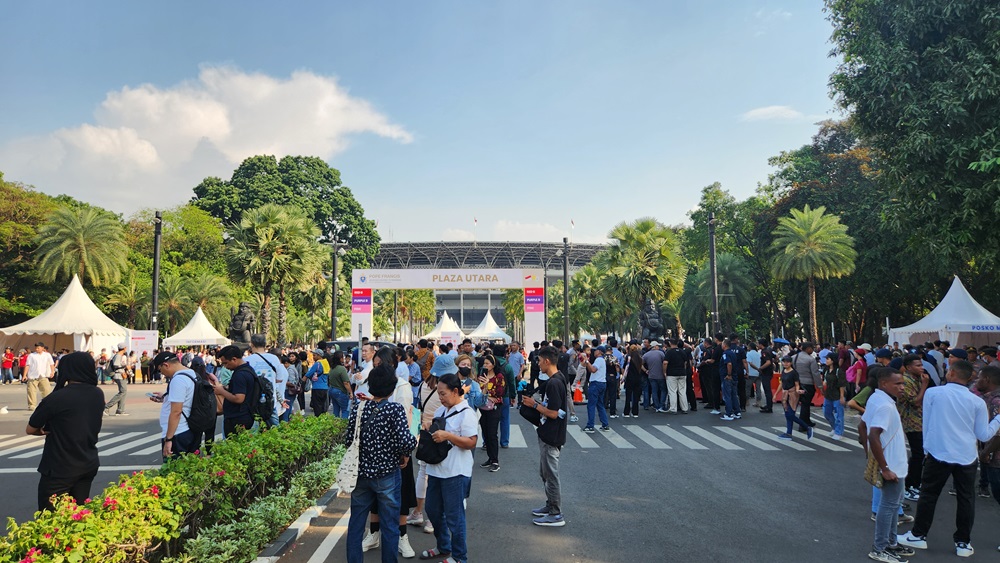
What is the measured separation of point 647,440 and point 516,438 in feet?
8.30

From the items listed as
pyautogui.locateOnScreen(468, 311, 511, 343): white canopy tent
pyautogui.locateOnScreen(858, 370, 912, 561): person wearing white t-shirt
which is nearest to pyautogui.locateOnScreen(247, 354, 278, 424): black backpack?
pyautogui.locateOnScreen(858, 370, 912, 561): person wearing white t-shirt

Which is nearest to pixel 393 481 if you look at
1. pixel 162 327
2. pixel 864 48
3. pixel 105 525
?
pixel 105 525

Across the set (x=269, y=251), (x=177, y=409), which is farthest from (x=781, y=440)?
(x=269, y=251)

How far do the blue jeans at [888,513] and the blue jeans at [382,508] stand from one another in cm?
415

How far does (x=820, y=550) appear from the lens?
18.9 feet

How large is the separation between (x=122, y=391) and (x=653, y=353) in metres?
13.8

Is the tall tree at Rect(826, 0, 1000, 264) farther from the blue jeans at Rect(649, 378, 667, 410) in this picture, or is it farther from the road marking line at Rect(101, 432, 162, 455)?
the road marking line at Rect(101, 432, 162, 455)

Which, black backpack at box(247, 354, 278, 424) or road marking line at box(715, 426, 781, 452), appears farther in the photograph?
road marking line at box(715, 426, 781, 452)

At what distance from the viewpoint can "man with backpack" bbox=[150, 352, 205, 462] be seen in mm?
6555

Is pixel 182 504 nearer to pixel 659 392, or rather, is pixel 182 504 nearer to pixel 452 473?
pixel 452 473

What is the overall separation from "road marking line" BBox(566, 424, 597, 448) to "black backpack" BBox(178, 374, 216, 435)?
263 inches

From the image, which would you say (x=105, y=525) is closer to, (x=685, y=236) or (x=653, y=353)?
(x=653, y=353)

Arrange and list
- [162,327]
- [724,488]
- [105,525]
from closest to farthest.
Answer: [105,525], [724,488], [162,327]

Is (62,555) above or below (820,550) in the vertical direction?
above
